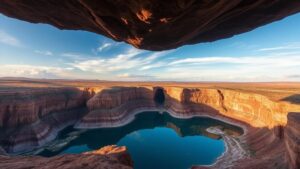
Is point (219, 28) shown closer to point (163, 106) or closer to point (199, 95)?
point (199, 95)

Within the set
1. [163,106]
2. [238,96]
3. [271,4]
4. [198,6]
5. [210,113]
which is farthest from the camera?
[163,106]

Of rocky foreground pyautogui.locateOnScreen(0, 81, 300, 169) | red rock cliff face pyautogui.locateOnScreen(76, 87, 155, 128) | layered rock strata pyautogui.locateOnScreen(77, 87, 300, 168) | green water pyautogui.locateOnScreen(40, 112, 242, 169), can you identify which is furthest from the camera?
red rock cliff face pyautogui.locateOnScreen(76, 87, 155, 128)

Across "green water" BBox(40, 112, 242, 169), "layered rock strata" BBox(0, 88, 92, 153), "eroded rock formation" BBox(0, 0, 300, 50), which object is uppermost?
"eroded rock formation" BBox(0, 0, 300, 50)

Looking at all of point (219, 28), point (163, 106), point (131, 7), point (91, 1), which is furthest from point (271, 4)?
point (163, 106)

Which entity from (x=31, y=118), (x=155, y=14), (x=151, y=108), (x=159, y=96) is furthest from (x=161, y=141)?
Answer: (x=155, y=14)

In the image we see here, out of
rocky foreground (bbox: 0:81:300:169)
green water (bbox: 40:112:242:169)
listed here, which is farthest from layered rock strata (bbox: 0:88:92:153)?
green water (bbox: 40:112:242:169)

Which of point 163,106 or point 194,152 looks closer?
point 194,152

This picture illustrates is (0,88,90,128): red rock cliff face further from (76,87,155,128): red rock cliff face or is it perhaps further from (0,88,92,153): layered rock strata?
(76,87,155,128): red rock cliff face

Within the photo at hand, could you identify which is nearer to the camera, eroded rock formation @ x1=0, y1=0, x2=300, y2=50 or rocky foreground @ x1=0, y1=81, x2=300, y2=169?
eroded rock formation @ x1=0, y1=0, x2=300, y2=50
